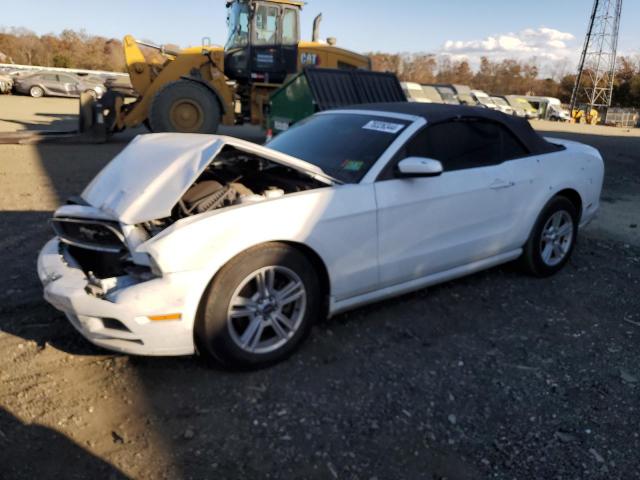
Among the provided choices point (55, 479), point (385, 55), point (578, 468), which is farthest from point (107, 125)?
point (385, 55)

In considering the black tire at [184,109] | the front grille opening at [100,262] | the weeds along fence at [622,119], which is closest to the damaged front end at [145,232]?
the front grille opening at [100,262]

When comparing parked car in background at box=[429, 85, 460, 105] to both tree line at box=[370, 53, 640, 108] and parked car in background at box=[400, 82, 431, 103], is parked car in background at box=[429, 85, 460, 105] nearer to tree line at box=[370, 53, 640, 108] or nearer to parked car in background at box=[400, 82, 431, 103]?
parked car in background at box=[400, 82, 431, 103]

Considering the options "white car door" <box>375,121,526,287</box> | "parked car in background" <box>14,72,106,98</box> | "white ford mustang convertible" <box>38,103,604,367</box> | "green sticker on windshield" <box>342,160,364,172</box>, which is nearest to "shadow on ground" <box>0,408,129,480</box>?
"white ford mustang convertible" <box>38,103,604,367</box>

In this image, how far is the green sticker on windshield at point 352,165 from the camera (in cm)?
352

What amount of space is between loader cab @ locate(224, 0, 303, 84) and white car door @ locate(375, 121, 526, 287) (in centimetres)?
972

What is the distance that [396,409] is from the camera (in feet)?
9.06

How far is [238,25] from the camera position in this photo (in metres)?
12.8

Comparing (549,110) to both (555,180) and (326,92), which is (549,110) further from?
(555,180)

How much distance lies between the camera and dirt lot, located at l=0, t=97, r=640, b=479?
2.37 m

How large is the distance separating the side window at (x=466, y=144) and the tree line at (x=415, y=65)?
1236 inches

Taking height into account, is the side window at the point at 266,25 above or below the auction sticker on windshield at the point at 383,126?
above

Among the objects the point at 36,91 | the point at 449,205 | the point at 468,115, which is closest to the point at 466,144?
the point at 468,115

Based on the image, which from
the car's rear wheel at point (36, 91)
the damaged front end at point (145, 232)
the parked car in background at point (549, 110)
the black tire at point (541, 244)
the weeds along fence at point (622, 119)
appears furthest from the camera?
the weeds along fence at point (622, 119)

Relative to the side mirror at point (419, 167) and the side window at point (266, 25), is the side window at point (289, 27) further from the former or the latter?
the side mirror at point (419, 167)
